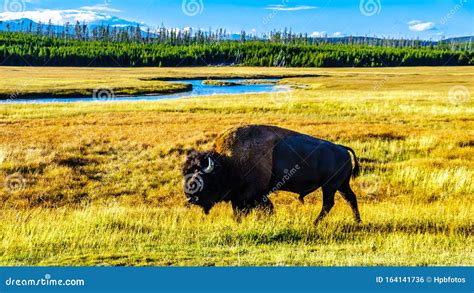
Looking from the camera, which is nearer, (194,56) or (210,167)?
(210,167)

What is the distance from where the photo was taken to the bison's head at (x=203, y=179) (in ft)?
32.5

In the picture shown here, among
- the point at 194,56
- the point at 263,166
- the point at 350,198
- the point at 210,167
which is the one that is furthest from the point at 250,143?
the point at 194,56

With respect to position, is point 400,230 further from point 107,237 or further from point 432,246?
point 107,237

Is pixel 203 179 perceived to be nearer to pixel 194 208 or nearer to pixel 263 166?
pixel 263 166

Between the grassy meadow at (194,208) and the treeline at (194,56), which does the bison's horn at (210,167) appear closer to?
the grassy meadow at (194,208)

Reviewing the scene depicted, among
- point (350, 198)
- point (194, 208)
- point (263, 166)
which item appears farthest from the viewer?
point (194, 208)

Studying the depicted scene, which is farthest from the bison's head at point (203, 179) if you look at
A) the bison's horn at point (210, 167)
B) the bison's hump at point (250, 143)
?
the bison's hump at point (250, 143)

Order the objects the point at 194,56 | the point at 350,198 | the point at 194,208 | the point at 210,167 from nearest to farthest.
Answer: the point at 210,167, the point at 350,198, the point at 194,208, the point at 194,56

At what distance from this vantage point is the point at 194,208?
12.0 meters

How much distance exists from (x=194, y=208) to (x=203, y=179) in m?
2.20

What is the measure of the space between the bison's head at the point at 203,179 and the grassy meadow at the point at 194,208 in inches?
18.8

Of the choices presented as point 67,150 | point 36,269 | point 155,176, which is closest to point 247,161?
point 36,269

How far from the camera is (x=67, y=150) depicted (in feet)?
74.4

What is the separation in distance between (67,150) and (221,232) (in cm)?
1500
